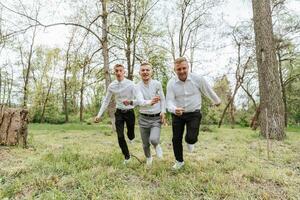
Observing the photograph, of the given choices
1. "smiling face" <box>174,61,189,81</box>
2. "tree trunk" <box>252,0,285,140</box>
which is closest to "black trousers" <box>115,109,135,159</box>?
"smiling face" <box>174,61,189,81</box>

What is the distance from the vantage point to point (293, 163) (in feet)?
20.2

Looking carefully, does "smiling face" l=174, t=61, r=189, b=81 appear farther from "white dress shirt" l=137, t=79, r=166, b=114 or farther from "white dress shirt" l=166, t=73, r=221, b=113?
"white dress shirt" l=137, t=79, r=166, b=114

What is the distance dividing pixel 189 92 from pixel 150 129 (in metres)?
1.10

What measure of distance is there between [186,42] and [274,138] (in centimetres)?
1741

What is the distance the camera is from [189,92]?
4.97m

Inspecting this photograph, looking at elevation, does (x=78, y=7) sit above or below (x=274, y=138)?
above

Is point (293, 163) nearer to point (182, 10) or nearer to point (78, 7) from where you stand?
point (78, 7)

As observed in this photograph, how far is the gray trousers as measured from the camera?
5.43m

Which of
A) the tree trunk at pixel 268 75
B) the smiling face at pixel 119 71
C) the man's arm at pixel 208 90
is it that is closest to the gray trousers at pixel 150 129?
the smiling face at pixel 119 71

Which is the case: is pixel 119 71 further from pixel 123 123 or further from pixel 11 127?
pixel 11 127

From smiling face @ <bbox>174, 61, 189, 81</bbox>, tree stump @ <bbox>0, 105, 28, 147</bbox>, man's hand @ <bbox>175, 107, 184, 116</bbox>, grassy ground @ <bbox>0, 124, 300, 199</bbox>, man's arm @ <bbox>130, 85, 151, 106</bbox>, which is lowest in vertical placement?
grassy ground @ <bbox>0, 124, 300, 199</bbox>

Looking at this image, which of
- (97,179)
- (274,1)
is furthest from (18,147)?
(274,1)

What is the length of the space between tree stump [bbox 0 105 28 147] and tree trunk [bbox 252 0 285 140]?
7.59 m

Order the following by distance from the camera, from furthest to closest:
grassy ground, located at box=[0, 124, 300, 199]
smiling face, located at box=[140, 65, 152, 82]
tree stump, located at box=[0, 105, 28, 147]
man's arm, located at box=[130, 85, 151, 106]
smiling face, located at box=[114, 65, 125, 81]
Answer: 1. tree stump, located at box=[0, 105, 28, 147]
2. smiling face, located at box=[114, 65, 125, 81]
3. smiling face, located at box=[140, 65, 152, 82]
4. man's arm, located at box=[130, 85, 151, 106]
5. grassy ground, located at box=[0, 124, 300, 199]
